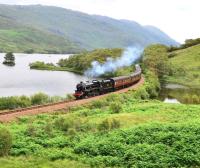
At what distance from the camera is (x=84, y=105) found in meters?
54.8

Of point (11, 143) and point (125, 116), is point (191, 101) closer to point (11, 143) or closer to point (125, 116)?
point (125, 116)

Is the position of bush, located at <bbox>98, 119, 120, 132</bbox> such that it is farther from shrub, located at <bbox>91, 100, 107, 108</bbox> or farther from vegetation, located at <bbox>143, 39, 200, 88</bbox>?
vegetation, located at <bbox>143, 39, 200, 88</bbox>

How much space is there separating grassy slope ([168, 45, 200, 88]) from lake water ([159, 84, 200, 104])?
29.4 ft

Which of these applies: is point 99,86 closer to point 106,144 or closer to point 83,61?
point 106,144

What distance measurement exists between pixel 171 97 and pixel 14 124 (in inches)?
2542

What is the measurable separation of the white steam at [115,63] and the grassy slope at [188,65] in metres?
16.4

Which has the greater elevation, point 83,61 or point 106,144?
point 83,61

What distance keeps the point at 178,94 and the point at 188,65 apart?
58.0 meters

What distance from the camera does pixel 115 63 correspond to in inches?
6053

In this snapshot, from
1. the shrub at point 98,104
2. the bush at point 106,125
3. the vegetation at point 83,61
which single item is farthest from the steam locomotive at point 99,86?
the vegetation at point 83,61

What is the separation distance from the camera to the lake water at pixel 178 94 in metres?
85.2

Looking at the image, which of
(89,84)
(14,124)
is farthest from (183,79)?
(14,124)

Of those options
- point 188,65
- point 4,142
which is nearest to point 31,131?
point 4,142

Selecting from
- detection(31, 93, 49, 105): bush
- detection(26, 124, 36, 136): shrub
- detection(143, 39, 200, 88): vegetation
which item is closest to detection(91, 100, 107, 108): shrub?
detection(31, 93, 49, 105): bush
